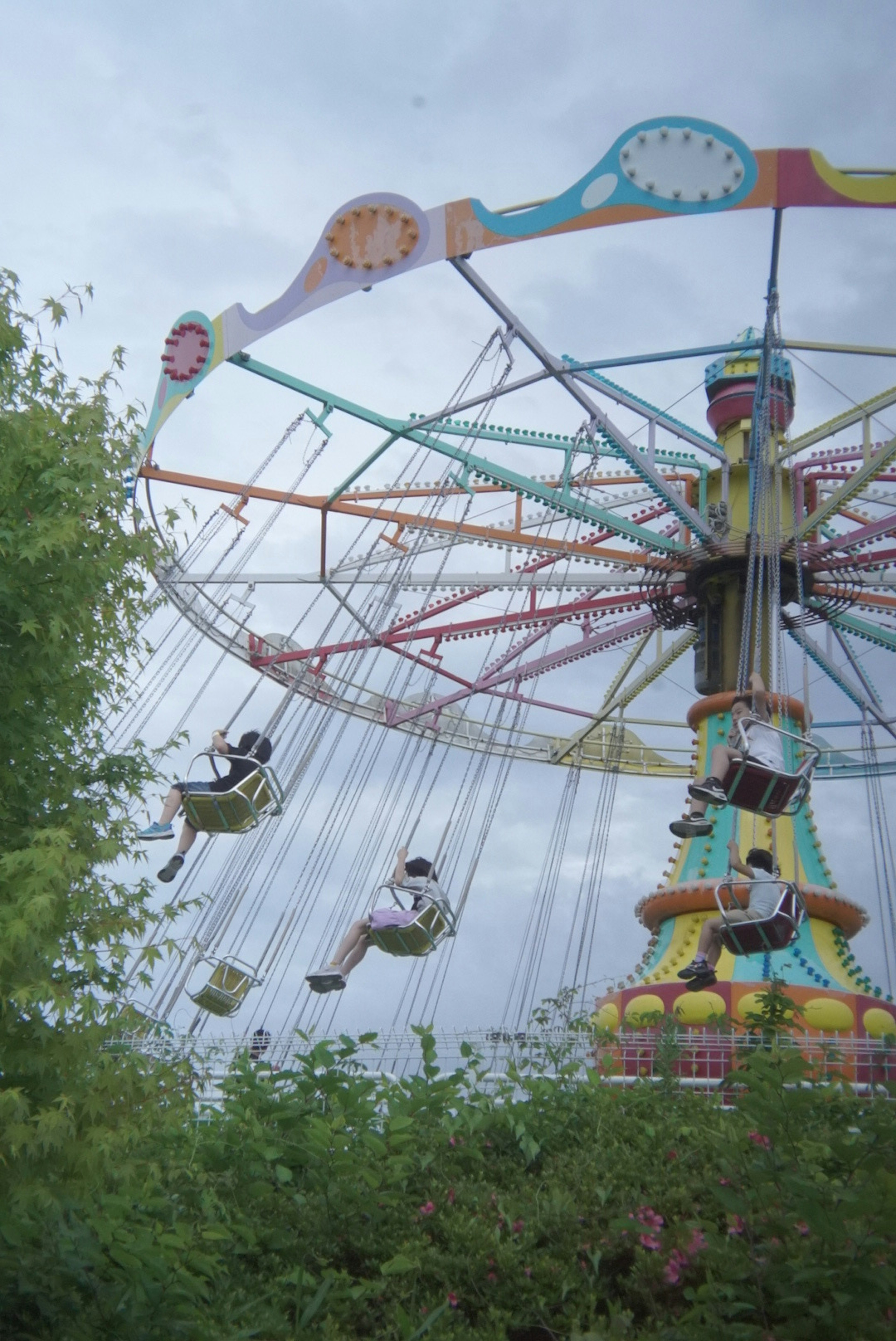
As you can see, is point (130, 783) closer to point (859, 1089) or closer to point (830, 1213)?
point (830, 1213)

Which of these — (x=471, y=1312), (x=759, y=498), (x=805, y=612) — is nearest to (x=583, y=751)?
(x=805, y=612)

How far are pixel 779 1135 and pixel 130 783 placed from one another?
342 cm

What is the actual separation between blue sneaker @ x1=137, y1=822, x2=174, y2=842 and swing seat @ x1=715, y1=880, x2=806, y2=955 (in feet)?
14.5

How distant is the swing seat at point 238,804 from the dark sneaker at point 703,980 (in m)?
3.67

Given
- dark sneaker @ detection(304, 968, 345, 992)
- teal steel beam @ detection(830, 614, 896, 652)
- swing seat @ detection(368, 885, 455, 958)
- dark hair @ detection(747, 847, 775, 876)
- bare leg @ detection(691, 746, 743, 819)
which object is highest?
teal steel beam @ detection(830, 614, 896, 652)

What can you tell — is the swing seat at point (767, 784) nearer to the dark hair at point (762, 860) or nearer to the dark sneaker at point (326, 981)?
the dark hair at point (762, 860)

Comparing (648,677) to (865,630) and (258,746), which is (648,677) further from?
(258,746)

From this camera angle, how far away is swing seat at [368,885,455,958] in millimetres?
13031

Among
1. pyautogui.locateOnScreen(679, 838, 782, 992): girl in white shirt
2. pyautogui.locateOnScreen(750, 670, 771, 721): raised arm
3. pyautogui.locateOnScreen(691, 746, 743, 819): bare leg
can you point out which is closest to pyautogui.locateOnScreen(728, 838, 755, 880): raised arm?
pyautogui.locateOnScreen(679, 838, 782, 992): girl in white shirt

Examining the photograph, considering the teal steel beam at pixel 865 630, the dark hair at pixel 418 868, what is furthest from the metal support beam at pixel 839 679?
the dark hair at pixel 418 868

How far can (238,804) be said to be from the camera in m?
12.9

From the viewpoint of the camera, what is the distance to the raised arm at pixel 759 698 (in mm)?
12453

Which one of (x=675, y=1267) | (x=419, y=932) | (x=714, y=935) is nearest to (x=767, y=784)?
(x=714, y=935)

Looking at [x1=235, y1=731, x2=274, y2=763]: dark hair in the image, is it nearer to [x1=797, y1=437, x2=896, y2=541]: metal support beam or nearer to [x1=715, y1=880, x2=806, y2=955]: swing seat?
[x1=715, y1=880, x2=806, y2=955]: swing seat
